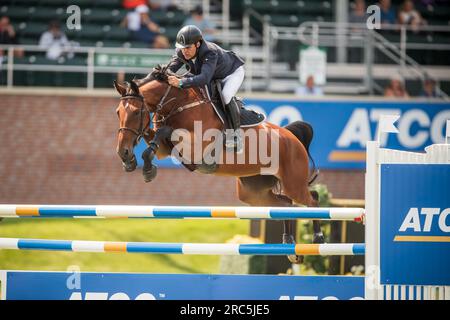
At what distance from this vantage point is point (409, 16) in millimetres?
13461

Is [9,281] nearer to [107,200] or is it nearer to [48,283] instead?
[48,283]

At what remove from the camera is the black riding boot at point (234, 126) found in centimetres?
612

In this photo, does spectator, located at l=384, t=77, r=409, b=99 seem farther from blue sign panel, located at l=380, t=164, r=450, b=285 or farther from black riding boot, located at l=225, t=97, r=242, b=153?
blue sign panel, located at l=380, t=164, r=450, b=285

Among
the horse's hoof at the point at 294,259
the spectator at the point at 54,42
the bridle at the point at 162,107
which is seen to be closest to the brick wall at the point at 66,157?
the spectator at the point at 54,42

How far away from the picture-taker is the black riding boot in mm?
6121

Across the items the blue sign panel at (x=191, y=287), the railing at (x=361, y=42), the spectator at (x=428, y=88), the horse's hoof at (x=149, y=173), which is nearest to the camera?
the blue sign panel at (x=191, y=287)

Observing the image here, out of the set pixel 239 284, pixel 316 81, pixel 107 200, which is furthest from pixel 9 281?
pixel 316 81

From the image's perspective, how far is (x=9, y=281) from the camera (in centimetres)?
484

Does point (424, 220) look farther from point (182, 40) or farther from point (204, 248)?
point (182, 40)

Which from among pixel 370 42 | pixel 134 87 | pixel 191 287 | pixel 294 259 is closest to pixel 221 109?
pixel 134 87

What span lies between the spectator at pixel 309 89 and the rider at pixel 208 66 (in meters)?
5.47

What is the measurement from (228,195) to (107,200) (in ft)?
5.73

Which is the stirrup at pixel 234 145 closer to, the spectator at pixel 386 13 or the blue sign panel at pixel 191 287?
the blue sign panel at pixel 191 287
